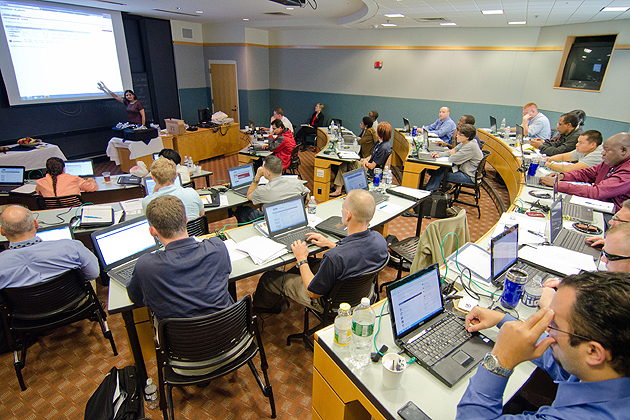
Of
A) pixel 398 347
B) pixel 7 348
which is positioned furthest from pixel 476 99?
pixel 7 348

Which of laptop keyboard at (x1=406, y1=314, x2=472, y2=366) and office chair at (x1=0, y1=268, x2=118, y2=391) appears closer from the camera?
laptop keyboard at (x1=406, y1=314, x2=472, y2=366)

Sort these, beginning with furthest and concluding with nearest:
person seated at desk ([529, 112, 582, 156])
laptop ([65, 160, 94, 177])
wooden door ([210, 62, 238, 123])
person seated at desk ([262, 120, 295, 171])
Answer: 1. wooden door ([210, 62, 238, 123])
2. person seated at desk ([262, 120, 295, 171])
3. person seated at desk ([529, 112, 582, 156])
4. laptop ([65, 160, 94, 177])

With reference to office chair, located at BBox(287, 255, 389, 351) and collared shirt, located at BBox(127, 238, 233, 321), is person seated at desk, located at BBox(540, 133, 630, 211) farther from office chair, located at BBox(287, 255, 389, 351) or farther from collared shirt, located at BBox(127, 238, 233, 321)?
collared shirt, located at BBox(127, 238, 233, 321)

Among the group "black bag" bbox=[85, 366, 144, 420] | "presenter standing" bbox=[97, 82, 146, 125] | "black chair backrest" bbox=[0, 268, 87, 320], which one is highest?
"presenter standing" bbox=[97, 82, 146, 125]

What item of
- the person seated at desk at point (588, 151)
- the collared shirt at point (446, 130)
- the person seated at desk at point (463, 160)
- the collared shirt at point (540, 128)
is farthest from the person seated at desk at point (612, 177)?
the collared shirt at point (446, 130)

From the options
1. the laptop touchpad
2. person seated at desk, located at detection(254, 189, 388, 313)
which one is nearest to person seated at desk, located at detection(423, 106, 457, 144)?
person seated at desk, located at detection(254, 189, 388, 313)

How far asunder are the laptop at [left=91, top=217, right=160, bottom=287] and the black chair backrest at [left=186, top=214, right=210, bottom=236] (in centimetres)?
51

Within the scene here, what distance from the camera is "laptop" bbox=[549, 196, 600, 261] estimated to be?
2.51m

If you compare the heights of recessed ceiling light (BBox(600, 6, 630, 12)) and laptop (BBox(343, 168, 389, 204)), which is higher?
recessed ceiling light (BBox(600, 6, 630, 12))

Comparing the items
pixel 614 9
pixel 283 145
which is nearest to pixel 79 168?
pixel 283 145

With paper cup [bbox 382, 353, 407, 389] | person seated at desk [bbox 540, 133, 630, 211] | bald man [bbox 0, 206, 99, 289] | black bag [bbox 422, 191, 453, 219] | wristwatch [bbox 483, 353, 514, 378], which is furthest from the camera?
black bag [bbox 422, 191, 453, 219]

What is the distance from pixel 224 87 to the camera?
32.7 feet

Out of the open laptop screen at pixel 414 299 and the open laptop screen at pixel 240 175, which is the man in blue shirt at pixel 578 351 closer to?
the open laptop screen at pixel 414 299

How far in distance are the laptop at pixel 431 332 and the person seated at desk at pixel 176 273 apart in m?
1.03
